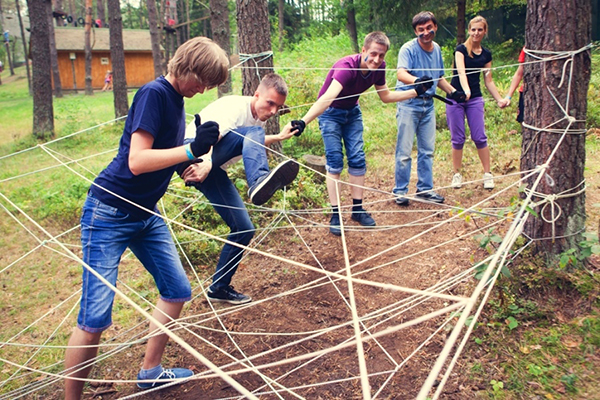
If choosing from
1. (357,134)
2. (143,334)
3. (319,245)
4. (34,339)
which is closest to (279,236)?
(319,245)

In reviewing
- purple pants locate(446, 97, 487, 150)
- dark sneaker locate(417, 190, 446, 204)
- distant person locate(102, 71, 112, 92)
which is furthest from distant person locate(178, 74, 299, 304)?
distant person locate(102, 71, 112, 92)

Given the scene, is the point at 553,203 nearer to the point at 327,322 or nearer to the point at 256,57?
the point at 327,322

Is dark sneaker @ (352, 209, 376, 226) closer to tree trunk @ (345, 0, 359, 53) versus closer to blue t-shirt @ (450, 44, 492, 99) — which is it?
blue t-shirt @ (450, 44, 492, 99)

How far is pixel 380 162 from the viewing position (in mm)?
5961

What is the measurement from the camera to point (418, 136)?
4227mm

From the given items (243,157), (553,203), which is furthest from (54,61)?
(553,203)

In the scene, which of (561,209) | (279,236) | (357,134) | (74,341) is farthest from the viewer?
(279,236)

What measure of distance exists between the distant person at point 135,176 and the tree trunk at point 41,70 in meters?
8.55

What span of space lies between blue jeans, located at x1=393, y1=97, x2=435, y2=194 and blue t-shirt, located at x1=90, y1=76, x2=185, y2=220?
8.16 ft

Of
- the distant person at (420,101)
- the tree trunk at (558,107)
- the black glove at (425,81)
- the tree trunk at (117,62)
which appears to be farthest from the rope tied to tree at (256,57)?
the tree trunk at (117,62)

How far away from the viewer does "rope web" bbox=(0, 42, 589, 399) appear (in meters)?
2.34

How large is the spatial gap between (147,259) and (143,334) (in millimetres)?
910

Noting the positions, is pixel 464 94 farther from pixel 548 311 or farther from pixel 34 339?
pixel 34 339

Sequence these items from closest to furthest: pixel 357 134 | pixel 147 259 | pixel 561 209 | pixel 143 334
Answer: pixel 147 259 < pixel 561 209 < pixel 143 334 < pixel 357 134
